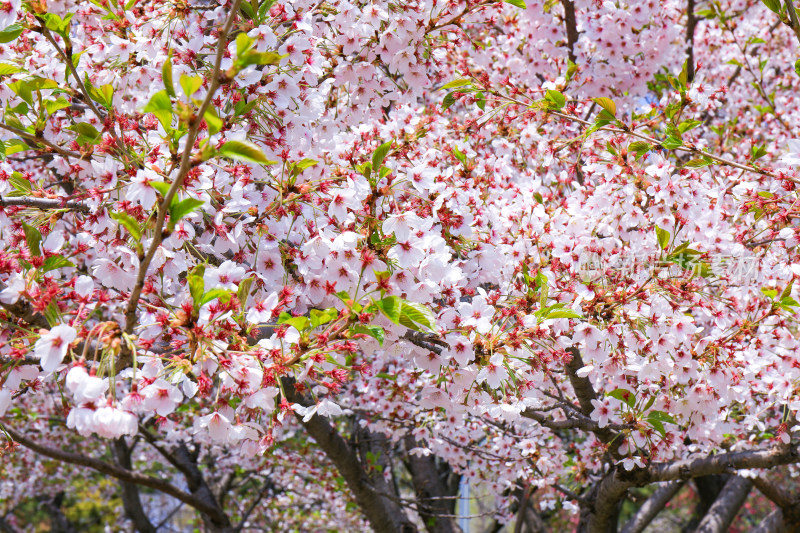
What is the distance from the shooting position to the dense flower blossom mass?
193 centimetres

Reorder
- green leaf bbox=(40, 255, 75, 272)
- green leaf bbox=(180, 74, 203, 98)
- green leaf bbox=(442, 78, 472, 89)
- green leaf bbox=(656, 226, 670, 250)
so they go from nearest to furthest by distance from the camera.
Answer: green leaf bbox=(180, 74, 203, 98) → green leaf bbox=(40, 255, 75, 272) → green leaf bbox=(656, 226, 670, 250) → green leaf bbox=(442, 78, 472, 89)

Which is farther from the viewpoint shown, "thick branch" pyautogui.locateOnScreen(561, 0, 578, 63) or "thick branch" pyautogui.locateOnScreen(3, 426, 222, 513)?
"thick branch" pyautogui.locateOnScreen(561, 0, 578, 63)

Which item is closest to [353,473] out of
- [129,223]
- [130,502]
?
[129,223]

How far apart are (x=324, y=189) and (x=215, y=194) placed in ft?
1.50

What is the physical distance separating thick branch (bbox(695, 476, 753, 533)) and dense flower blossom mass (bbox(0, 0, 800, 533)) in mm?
1873

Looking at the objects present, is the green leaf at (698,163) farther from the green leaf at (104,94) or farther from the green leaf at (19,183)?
the green leaf at (19,183)

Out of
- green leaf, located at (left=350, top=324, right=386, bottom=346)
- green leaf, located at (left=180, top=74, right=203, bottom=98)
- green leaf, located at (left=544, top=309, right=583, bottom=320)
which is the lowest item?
green leaf, located at (left=350, top=324, right=386, bottom=346)

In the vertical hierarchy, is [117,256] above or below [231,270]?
above

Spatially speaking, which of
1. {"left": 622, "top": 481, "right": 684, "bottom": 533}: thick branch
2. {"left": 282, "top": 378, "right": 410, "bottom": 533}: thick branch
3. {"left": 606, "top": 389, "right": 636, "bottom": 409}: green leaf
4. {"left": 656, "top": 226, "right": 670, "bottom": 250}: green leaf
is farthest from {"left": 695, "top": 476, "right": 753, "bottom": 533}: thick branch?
{"left": 656, "top": 226, "right": 670, "bottom": 250}: green leaf

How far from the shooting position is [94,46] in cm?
290

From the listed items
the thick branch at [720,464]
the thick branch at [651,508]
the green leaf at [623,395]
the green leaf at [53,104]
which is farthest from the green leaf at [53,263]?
the thick branch at [651,508]

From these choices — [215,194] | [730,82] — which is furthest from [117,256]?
[730,82]

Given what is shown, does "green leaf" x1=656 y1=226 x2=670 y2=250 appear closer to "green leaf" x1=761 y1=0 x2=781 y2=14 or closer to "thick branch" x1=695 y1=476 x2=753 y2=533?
"green leaf" x1=761 y1=0 x2=781 y2=14

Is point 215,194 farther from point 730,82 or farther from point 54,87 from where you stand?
point 730,82
